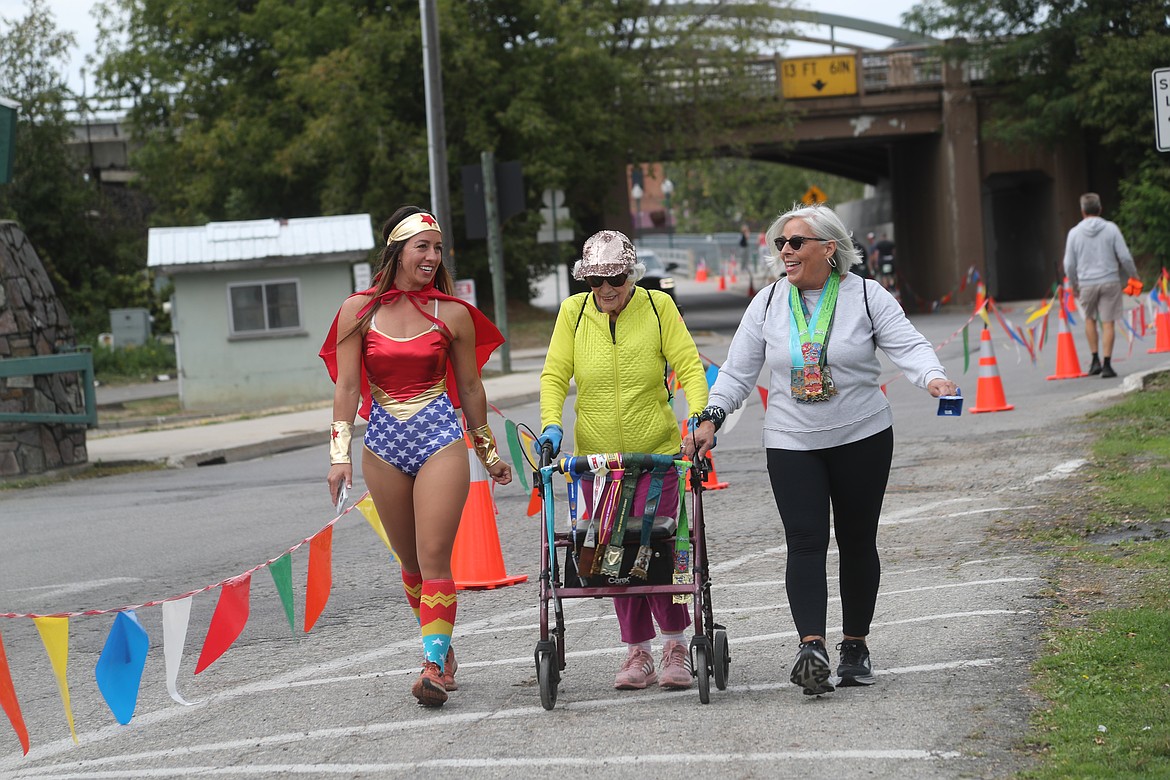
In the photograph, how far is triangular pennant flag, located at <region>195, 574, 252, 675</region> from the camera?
614cm

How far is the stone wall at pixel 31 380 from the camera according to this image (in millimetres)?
15695

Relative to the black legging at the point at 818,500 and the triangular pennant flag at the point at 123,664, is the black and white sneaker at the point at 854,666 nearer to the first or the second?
the black legging at the point at 818,500

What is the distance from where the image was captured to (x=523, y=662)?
660cm

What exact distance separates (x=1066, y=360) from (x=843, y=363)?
517 inches

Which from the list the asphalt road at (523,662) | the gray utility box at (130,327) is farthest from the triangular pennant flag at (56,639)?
the gray utility box at (130,327)

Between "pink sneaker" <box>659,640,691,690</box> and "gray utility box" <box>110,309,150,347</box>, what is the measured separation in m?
34.3

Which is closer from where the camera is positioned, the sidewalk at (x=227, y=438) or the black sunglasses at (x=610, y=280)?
the black sunglasses at (x=610, y=280)

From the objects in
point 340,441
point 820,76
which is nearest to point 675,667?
point 340,441

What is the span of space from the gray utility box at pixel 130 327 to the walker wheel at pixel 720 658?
34.6 m

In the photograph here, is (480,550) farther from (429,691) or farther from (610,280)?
(610,280)

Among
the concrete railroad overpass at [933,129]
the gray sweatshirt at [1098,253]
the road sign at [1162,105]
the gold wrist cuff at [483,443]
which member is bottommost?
the gold wrist cuff at [483,443]

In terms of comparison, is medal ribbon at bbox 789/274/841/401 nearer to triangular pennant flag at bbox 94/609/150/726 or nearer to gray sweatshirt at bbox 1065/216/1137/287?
triangular pennant flag at bbox 94/609/150/726

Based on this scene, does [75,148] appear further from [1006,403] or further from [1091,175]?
[1006,403]

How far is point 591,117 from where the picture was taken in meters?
38.3
